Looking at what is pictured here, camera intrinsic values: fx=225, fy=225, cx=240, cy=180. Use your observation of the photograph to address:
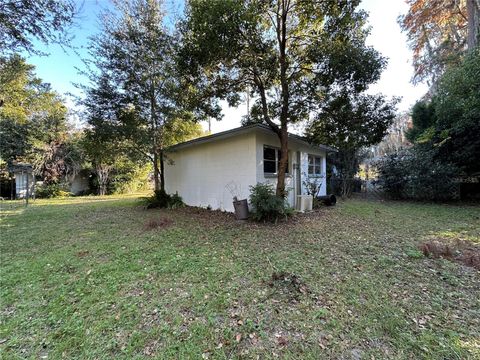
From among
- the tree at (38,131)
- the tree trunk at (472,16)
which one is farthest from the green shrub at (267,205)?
the tree at (38,131)

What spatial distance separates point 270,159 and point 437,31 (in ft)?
52.4

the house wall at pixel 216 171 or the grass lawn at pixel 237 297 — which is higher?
the house wall at pixel 216 171

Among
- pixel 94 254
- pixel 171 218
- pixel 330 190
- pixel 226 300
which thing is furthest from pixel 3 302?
pixel 330 190

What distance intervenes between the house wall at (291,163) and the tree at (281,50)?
86cm

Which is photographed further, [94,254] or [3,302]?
[94,254]

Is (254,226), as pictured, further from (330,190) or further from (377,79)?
(330,190)

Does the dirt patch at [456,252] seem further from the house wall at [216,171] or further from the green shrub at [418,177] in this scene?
the green shrub at [418,177]

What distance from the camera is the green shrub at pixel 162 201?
31.4 feet

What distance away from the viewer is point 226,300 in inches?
105

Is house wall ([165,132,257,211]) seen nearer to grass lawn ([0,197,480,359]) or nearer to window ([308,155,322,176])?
grass lawn ([0,197,480,359])

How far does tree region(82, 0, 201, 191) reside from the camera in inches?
329

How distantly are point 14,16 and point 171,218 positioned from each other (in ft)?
18.6

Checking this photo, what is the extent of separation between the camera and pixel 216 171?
8.70 m

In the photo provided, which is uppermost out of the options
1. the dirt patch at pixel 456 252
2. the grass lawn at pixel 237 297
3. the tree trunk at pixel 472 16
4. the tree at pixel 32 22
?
the tree trunk at pixel 472 16
